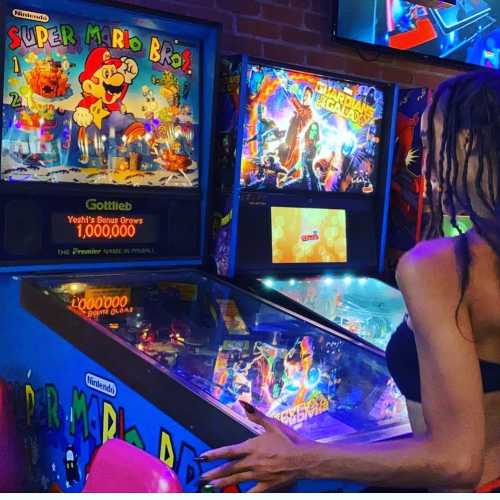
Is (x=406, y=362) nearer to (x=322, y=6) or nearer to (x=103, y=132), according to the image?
(x=103, y=132)

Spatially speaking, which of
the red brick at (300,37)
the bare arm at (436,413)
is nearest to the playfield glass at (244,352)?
the bare arm at (436,413)

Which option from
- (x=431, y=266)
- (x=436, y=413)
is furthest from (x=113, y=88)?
(x=436, y=413)

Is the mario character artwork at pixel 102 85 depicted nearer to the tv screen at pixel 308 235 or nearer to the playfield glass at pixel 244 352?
the playfield glass at pixel 244 352

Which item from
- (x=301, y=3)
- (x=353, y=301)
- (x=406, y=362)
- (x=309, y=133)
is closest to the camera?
(x=406, y=362)

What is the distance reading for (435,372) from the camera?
902mm

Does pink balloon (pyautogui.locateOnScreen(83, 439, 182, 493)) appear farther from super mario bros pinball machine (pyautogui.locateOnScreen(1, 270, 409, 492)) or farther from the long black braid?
the long black braid

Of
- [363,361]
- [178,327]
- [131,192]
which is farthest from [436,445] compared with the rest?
[131,192]

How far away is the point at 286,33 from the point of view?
2.88 meters

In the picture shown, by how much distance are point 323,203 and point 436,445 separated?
5.33 feet

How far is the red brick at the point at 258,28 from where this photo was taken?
2750 mm

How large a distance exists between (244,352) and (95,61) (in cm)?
106

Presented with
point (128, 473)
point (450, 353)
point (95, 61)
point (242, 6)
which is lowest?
point (128, 473)

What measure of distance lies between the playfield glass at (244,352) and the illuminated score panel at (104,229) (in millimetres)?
118

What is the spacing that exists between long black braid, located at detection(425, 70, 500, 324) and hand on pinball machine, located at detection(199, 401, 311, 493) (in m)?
0.29
